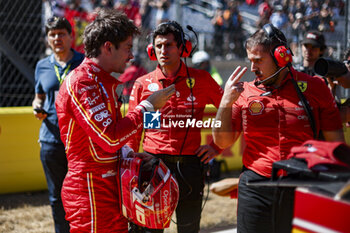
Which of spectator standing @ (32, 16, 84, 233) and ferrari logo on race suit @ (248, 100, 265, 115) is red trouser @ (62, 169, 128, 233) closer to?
ferrari logo on race suit @ (248, 100, 265, 115)

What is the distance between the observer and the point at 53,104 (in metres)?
3.86

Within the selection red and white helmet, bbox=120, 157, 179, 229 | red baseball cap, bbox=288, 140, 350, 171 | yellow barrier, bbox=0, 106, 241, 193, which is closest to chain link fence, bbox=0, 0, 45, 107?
yellow barrier, bbox=0, 106, 241, 193

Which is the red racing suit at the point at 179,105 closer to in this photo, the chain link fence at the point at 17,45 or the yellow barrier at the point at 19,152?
the yellow barrier at the point at 19,152

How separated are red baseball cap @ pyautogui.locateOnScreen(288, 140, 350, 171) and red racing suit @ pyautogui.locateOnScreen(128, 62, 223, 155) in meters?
1.35

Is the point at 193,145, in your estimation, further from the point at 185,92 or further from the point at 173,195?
the point at 173,195

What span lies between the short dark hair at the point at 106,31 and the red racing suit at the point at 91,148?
85mm

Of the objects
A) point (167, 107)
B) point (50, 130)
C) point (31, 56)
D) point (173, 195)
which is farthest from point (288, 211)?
point (31, 56)

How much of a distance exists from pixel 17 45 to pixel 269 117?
5174mm

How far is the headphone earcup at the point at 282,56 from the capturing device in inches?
86.7

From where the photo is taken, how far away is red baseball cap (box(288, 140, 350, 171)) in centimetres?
148

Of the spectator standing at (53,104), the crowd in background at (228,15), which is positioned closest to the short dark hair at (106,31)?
the spectator standing at (53,104)

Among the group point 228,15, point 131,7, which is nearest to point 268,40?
point 131,7

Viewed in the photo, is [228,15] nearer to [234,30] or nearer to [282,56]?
[234,30]

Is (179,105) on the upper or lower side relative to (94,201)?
upper
